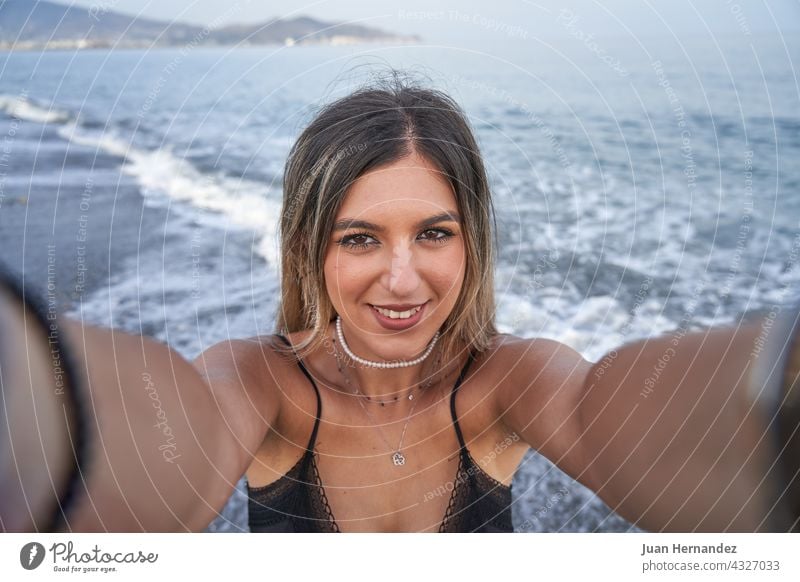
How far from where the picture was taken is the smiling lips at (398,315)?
1.05 meters

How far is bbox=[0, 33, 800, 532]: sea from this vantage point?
1.22m

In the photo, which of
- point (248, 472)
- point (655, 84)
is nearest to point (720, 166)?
point (655, 84)

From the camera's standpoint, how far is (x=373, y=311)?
41.8 inches

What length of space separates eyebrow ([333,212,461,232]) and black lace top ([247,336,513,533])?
0.25m

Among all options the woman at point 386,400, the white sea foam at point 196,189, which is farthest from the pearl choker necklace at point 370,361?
the white sea foam at point 196,189

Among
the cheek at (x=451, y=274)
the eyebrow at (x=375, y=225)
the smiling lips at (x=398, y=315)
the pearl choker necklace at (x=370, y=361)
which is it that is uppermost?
the eyebrow at (x=375, y=225)

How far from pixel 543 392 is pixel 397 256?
0.29m

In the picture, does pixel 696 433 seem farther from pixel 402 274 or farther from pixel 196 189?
pixel 196 189

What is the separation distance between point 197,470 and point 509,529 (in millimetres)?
492

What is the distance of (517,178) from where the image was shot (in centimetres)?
164

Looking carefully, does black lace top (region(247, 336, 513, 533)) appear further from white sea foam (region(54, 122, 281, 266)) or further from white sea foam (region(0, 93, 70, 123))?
white sea foam (region(0, 93, 70, 123))

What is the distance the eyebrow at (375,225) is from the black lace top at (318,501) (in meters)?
0.25

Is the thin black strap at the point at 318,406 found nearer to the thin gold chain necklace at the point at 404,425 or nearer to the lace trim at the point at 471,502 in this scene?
the thin gold chain necklace at the point at 404,425
